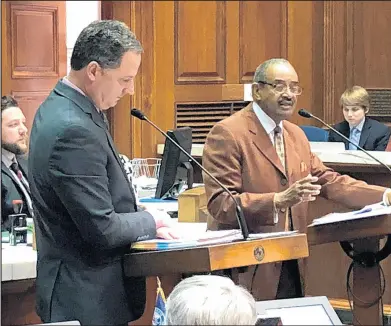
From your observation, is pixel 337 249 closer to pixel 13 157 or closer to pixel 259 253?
pixel 13 157

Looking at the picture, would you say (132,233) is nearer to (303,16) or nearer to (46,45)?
(46,45)

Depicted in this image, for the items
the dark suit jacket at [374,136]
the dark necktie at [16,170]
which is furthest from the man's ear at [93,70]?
the dark suit jacket at [374,136]

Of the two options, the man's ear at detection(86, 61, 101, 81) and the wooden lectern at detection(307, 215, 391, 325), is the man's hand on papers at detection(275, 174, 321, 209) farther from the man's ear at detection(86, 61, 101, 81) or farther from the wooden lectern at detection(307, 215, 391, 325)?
the man's ear at detection(86, 61, 101, 81)

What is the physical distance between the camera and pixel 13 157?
4129 millimetres

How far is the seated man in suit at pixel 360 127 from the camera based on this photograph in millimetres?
5289

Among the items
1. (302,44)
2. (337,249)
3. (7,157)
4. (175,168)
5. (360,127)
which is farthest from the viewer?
(302,44)

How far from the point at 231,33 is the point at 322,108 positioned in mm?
1059

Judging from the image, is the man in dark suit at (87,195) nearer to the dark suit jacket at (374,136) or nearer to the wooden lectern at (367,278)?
the wooden lectern at (367,278)

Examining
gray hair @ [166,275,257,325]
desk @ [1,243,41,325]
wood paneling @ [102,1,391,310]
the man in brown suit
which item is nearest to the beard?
desk @ [1,243,41,325]

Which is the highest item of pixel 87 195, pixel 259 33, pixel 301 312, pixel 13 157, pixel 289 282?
pixel 259 33

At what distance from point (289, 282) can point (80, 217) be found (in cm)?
108

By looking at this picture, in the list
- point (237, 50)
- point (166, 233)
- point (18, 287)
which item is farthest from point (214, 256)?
point (237, 50)

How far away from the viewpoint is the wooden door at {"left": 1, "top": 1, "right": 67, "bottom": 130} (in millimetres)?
5617

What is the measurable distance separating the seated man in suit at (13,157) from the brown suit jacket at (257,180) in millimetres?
1250
